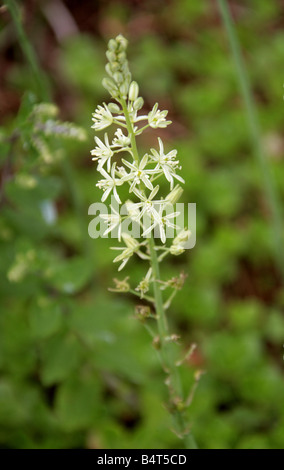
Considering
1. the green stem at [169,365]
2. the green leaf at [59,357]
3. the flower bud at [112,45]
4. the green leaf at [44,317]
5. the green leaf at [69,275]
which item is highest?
the flower bud at [112,45]

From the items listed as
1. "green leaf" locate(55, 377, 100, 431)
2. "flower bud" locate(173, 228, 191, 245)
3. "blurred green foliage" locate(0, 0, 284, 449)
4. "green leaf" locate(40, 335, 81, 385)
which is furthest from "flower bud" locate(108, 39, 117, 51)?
"green leaf" locate(55, 377, 100, 431)

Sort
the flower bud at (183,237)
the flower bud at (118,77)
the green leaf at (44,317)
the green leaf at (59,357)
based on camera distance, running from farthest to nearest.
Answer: the green leaf at (59,357)
the green leaf at (44,317)
the flower bud at (183,237)
the flower bud at (118,77)

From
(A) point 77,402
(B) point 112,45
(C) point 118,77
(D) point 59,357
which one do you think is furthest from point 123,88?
(A) point 77,402

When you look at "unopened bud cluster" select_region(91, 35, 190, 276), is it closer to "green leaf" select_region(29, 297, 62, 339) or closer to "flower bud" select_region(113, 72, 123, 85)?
"flower bud" select_region(113, 72, 123, 85)

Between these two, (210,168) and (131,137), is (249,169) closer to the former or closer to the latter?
(210,168)

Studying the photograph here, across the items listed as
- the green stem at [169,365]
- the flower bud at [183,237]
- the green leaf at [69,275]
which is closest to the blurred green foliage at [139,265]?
the green leaf at [69,275]

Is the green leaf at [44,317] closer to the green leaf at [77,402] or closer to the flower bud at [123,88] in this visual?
the green leaf at [77,402]

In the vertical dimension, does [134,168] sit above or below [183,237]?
above

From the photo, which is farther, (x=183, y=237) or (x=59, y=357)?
(x=59, y=357)

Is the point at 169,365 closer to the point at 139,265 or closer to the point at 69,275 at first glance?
the point at 69,275
